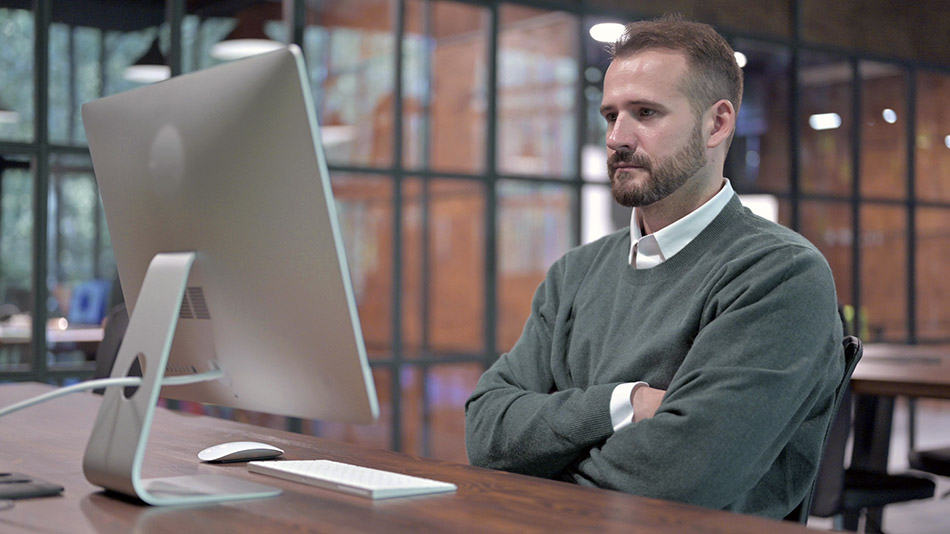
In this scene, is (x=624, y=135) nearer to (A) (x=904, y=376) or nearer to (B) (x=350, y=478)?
(B) (x=350, y=478)

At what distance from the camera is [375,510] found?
4.39 ft

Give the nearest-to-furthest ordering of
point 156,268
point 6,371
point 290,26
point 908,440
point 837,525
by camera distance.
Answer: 1. point 156,268
2. point 837,525
3. point 6,371
4. point 290,26
5. point 908,440

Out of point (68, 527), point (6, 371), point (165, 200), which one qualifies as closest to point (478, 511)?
point (68, 527)

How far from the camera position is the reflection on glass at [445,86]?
5.00 m

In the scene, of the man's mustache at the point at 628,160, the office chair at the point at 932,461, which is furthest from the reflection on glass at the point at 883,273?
the man's mustache at the point at 628,160

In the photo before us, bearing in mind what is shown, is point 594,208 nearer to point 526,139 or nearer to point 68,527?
point 526,139

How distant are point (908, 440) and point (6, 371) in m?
5.41

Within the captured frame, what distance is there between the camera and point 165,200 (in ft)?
4.88

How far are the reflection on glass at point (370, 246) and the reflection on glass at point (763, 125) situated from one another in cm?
234

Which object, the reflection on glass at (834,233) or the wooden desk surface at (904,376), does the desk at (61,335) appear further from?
the reflection on glass at (834,233)

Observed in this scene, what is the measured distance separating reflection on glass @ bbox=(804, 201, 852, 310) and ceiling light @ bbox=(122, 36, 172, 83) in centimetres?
391

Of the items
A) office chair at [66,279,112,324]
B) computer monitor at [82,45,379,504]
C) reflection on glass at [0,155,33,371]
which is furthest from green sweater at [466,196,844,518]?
reflection on glass at [0,155,33,371]

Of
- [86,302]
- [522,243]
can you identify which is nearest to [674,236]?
[86,302]

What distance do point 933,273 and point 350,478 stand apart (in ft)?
21.6
